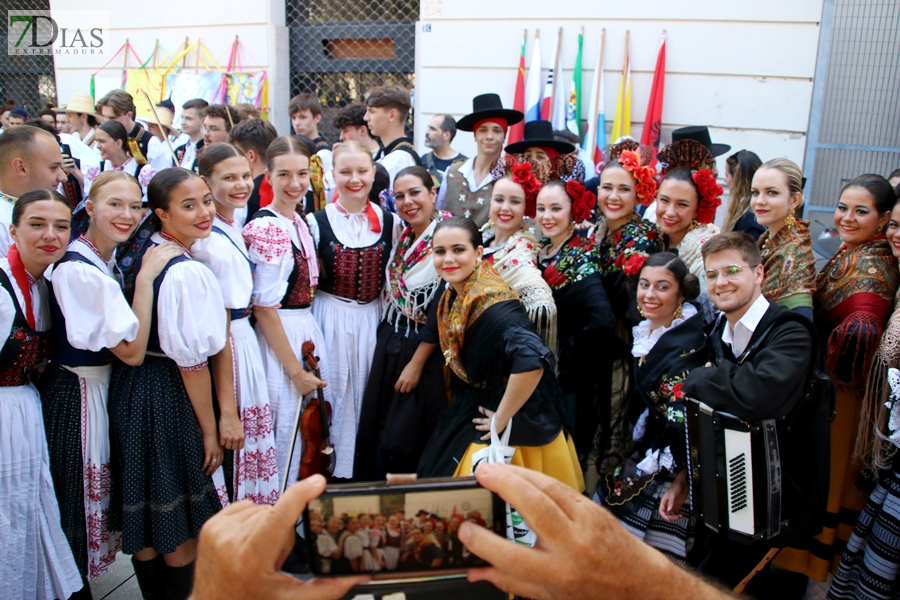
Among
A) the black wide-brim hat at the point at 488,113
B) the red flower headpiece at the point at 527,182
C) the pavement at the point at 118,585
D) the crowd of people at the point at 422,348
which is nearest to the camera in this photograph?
the crowd of people at the point at 422,348

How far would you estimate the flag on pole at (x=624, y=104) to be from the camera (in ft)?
22.1

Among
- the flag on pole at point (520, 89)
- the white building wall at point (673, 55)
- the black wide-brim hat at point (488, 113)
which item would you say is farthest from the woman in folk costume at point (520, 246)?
the white building wall at point (673, 55)

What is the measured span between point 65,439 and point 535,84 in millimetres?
5908

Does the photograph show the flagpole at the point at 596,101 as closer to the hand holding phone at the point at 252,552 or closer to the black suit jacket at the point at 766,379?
the black suit jacket at the point at 766,379

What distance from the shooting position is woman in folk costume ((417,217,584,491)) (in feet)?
8.48

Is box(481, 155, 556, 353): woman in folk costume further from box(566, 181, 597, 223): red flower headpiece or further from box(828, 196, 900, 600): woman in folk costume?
box(828, 196, 900, 600): woman in folk costume

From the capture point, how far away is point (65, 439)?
2369 millimetres

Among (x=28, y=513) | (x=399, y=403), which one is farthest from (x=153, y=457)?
(x=399, y=403)

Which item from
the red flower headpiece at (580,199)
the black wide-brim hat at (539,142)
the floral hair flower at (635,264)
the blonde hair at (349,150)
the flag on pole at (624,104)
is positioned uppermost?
the flag on pole at (624,104)

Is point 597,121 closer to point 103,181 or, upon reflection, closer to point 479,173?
point 479,173

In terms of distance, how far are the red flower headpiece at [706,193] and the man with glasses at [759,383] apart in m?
0.79

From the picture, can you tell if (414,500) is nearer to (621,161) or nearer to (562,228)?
(562,228)

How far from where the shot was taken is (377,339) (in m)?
3.44

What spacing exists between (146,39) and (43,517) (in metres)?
7.85
